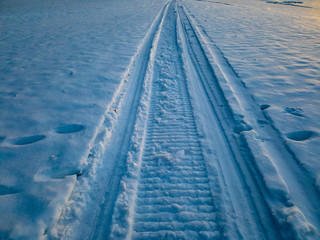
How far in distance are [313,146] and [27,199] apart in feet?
10.4

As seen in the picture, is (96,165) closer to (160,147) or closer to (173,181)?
(160,147)

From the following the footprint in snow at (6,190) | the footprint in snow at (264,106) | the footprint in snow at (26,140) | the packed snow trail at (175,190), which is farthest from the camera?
the footprint in snow at (264,106)

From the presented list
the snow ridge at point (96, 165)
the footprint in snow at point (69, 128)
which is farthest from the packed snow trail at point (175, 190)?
the footprint in snow at point (69, 128)

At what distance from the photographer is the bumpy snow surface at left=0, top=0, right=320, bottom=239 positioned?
1426 mm

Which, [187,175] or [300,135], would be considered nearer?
[187,175]

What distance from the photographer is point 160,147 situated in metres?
2.11

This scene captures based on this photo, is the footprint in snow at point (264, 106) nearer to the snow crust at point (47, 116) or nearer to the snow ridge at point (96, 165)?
the snow ridge at point (96, 165)

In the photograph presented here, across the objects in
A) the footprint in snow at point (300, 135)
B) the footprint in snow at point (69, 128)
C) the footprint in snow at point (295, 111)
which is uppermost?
the footprint in snow at point (295, 111)

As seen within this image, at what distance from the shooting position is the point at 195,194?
64.1 inches

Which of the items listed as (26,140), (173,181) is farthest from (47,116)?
(173,181)

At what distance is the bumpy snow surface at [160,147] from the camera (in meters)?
1.43

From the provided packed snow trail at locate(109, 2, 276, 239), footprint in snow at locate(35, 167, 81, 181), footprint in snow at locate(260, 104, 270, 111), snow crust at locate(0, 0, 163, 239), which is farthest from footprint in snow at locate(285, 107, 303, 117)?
footprint in snow at locate(35, 167, 81, 181)

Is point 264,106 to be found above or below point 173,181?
above

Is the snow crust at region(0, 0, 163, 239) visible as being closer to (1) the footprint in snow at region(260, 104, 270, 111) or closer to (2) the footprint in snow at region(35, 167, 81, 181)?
(2) the footprint in snow at region(35, 167, 81, 181)
